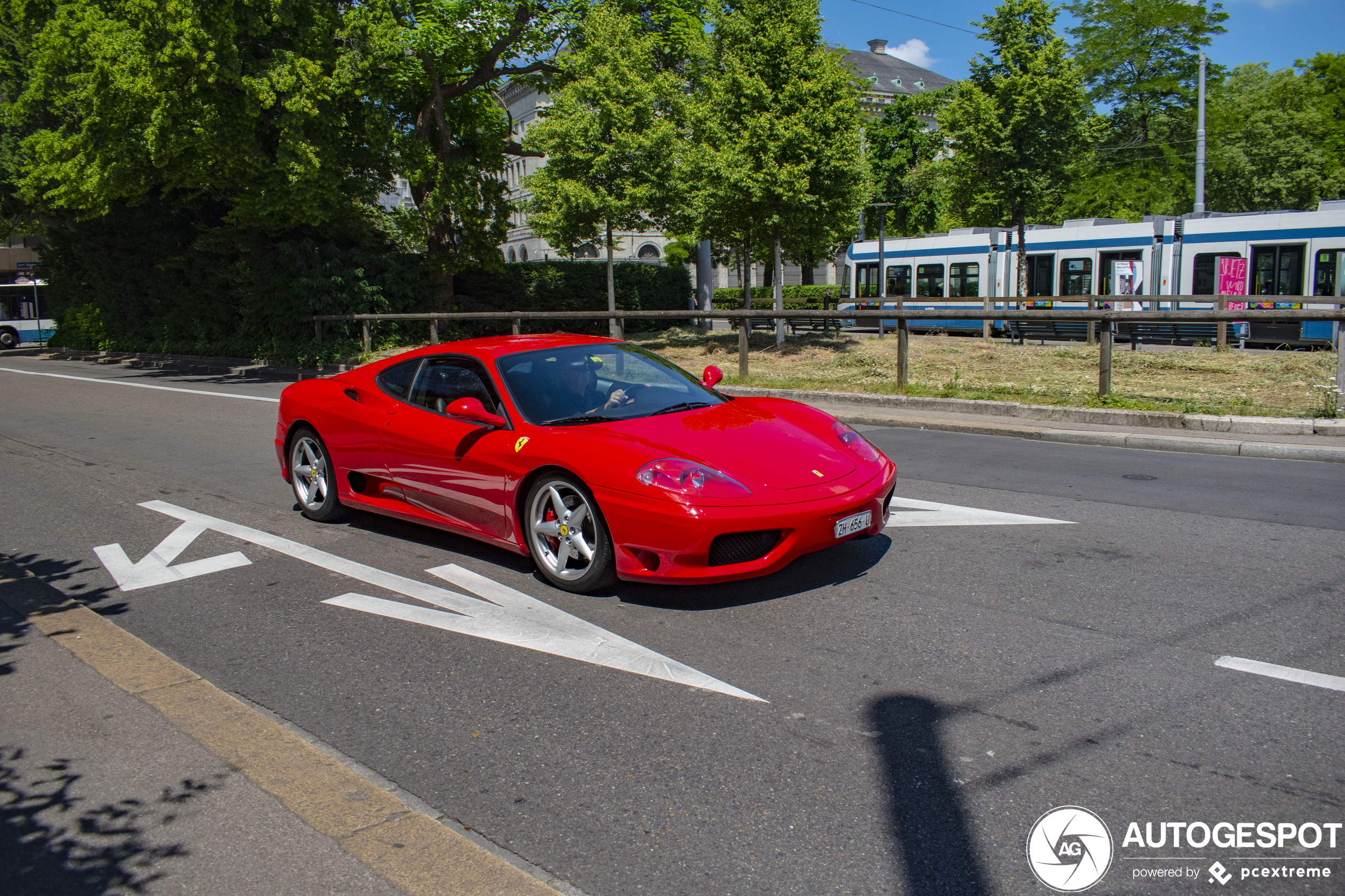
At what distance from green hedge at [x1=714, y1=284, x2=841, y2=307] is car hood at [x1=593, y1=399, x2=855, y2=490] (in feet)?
135

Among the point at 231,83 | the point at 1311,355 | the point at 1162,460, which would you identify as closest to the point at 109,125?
the point at 231,83

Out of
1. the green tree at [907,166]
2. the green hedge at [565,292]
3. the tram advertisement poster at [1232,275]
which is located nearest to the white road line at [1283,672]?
the green hedge at [565,292]

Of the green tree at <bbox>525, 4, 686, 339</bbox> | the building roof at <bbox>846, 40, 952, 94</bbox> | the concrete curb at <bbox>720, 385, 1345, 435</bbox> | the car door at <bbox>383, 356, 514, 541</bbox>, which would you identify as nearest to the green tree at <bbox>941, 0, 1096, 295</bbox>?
the green tree at <bbox>525, 4, 686, 339</bbox>

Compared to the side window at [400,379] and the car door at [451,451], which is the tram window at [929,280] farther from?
the car door at [451,451]

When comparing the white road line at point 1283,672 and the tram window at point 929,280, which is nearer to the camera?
the white road line at point 1283,672

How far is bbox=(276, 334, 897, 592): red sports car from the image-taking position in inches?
186

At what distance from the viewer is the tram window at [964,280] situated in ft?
103

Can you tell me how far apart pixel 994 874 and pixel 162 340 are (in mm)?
29933

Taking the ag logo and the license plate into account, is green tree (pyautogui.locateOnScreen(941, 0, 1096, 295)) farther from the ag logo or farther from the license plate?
the ag logo

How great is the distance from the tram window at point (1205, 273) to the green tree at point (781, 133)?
32.1ft

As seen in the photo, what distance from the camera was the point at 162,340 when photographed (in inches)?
1096

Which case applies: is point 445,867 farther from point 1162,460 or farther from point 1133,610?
point 1162,460

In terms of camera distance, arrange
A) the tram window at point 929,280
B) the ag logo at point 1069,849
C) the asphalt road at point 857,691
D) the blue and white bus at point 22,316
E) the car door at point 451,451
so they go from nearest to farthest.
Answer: the ag logo at point 1069,849, the asphalt road at point 857,691, the car door at point 451,451, the tram window at point 929,280, the blue and white bus at point 22,316

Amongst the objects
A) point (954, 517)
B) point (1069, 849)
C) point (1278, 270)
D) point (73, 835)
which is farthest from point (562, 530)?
point (1278, 270)
